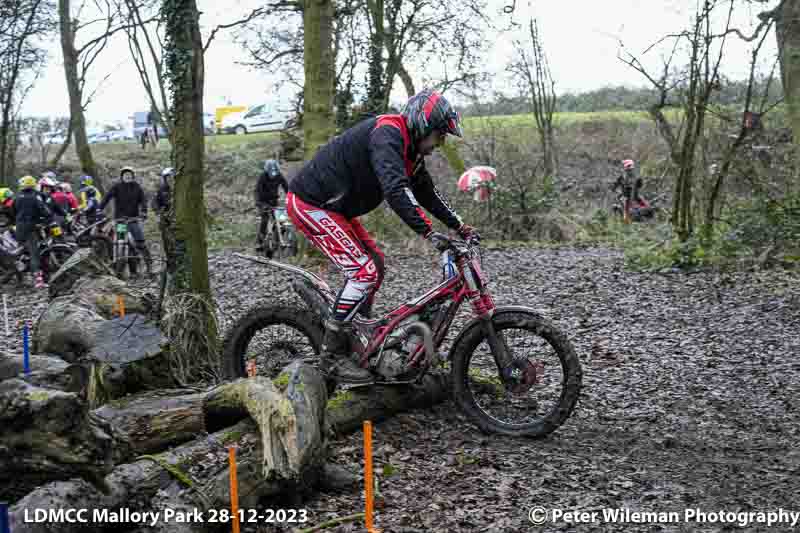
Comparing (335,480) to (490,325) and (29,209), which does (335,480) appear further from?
(29,209)

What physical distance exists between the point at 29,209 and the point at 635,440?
12.4 m

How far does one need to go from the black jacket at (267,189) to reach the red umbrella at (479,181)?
426 centimetres

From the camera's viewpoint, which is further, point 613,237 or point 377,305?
point 613,237

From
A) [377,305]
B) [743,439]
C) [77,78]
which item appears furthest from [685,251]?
[77,78]

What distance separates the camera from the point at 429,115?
518 cm

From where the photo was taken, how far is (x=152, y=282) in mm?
13734

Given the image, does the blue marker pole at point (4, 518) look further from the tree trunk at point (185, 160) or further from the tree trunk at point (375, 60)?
the tree trunk at point (375, 60)

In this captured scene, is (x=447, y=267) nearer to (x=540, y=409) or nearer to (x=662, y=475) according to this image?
(x=540, y=409)

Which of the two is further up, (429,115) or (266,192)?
(429,115)

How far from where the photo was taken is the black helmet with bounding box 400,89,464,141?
17.0 ft

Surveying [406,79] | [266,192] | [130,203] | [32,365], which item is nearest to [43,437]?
[32,365]

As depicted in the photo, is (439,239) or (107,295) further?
(107,295)

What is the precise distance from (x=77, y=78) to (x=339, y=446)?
2177cm

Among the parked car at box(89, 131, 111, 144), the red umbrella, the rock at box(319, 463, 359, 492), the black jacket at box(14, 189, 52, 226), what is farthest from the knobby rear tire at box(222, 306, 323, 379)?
the parked car at box(89, 131, 111, 144)
